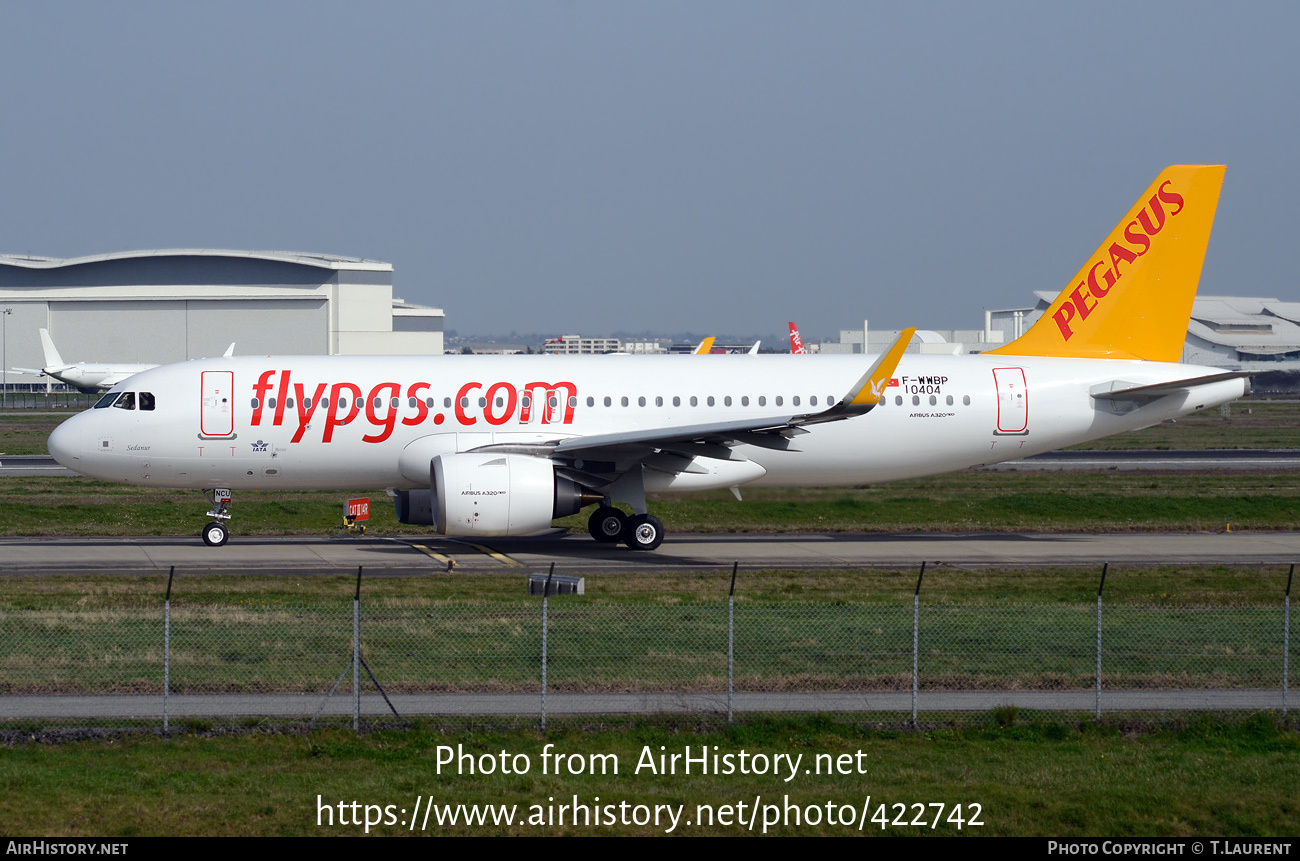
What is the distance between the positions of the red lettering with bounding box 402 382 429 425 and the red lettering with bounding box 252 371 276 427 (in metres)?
3.09

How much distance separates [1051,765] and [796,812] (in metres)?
2.90

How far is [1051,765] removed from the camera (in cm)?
1234

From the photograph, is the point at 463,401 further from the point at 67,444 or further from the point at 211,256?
the point at 211,256

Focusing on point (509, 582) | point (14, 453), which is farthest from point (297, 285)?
point (509, 582)

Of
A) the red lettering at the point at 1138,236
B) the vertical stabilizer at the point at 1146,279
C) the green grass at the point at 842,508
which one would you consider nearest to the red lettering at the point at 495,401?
the green grass at the point at 842,508

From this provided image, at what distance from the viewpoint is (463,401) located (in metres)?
28.4

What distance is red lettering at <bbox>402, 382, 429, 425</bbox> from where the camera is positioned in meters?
A: 28.1

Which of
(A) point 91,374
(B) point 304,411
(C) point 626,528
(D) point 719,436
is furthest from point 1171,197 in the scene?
(A) point 91,374

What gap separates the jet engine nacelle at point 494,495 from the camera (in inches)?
1010

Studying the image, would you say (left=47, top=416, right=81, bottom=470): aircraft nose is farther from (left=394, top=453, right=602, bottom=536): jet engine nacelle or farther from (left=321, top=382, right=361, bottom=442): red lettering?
(left=394, top=453, right=602, bottom=536): jet engine nacelle

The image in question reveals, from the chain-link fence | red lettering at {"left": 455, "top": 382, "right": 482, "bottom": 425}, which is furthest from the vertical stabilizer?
the chain-link fence

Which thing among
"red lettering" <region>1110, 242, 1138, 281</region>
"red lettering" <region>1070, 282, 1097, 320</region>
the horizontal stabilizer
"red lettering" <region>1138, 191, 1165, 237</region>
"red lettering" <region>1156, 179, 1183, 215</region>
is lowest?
the horizontal stabilizer

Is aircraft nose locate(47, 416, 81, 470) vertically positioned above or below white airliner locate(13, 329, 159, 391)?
below
